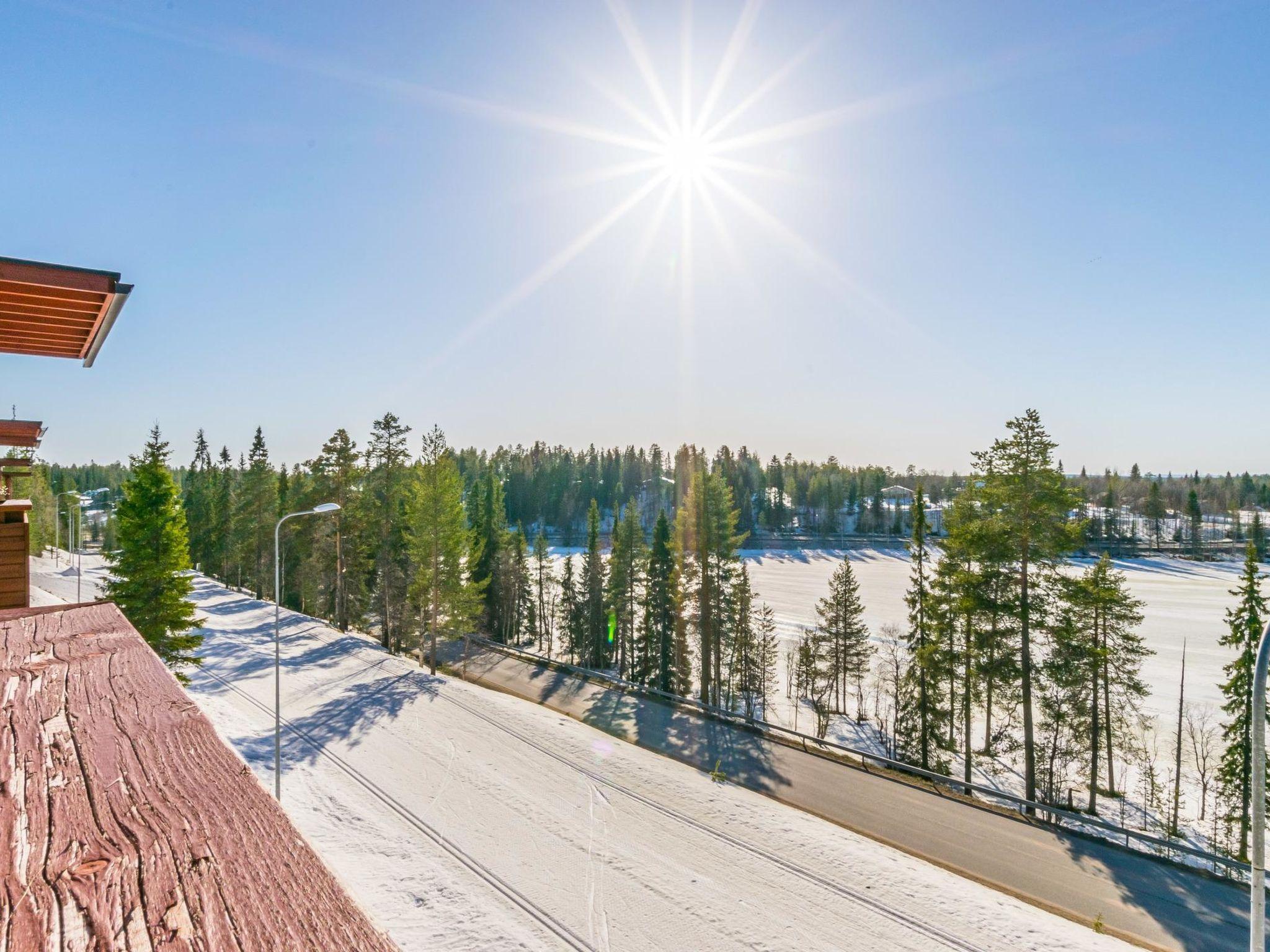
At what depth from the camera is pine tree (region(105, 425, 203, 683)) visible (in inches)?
742

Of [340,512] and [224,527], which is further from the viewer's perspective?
[224,527]

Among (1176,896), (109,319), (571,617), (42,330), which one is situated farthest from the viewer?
(571,617)

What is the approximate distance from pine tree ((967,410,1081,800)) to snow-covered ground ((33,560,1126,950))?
273 inches

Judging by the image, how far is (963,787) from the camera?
1967 cm

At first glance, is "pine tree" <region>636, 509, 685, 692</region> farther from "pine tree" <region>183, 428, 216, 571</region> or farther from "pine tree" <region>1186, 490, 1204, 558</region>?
"pine tree" <region>1186, 490, 1204, 558</region>

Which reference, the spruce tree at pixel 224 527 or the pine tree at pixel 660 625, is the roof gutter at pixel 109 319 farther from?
the spruce tree at pixel 224 527

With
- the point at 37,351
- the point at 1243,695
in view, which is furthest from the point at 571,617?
the point at 37,351

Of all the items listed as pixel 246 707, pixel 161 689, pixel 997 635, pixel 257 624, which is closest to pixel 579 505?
pixel 257 624

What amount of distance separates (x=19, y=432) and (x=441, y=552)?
21103 millimetres

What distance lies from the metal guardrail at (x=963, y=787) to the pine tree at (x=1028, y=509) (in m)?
1.53

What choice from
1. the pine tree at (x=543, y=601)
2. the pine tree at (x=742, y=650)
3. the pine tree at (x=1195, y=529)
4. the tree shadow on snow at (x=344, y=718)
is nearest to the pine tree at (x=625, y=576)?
the pine tree at (x=742, y=650)

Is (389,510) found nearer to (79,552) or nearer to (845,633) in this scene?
(79,552)

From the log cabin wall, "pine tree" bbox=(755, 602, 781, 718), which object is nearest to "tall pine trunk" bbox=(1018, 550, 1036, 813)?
"pine tree" bbox=(755, 602, 781, 718)

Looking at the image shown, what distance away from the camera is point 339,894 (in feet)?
2.67
